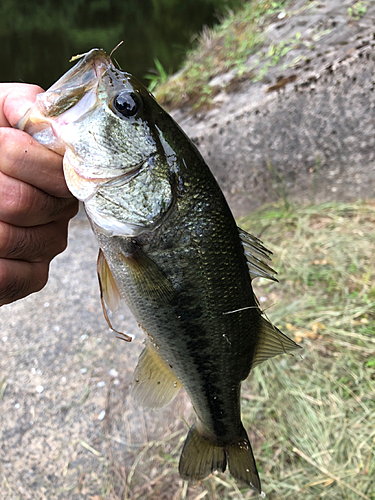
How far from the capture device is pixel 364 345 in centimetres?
257

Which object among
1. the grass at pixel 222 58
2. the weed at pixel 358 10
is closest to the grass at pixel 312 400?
the weed at pixel 358 10

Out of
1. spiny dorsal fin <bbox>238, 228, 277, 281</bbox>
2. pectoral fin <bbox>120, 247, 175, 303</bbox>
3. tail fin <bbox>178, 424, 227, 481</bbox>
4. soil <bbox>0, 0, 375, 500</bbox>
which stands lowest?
soil <bbox>0, 0, 375, 500</bbox>

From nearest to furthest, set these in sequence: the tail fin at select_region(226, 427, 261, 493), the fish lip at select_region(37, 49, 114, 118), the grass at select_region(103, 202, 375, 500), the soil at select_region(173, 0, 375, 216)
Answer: the fish lip at select_region(37, 49, 114, 118) → the tail fin at select_region(226, 427, 261, 493) → the grass at select_region(103, 202, 375, 500) → the soil at select_region(173, 0, 375, 216)

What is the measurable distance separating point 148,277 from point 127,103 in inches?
22.9

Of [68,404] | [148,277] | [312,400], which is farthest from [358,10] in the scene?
[68,404]

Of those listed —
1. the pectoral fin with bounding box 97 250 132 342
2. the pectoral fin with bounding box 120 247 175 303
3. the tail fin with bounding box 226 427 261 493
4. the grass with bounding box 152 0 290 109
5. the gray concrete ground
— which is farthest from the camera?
the grass with bounding box 152 0 290 109

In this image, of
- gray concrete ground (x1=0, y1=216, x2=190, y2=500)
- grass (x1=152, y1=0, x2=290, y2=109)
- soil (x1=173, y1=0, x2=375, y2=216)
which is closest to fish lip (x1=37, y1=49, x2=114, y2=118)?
gray concrete ground (x1=0, y1=216, x2=190, y2=500)

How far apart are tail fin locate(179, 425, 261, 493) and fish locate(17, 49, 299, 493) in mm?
343

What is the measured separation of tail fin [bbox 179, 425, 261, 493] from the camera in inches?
64.4

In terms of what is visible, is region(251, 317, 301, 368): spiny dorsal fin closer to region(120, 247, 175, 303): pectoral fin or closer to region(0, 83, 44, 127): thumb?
region(120, 247, 175, 303): pectoral fin

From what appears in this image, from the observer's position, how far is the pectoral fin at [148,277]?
1.27 meters

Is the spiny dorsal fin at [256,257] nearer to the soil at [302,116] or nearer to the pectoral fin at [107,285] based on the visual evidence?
the pectoral fin at [107,285]

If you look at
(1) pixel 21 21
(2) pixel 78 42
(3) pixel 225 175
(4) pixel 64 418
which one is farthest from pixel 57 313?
(1) pixel 21 21

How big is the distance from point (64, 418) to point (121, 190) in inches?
85.5
